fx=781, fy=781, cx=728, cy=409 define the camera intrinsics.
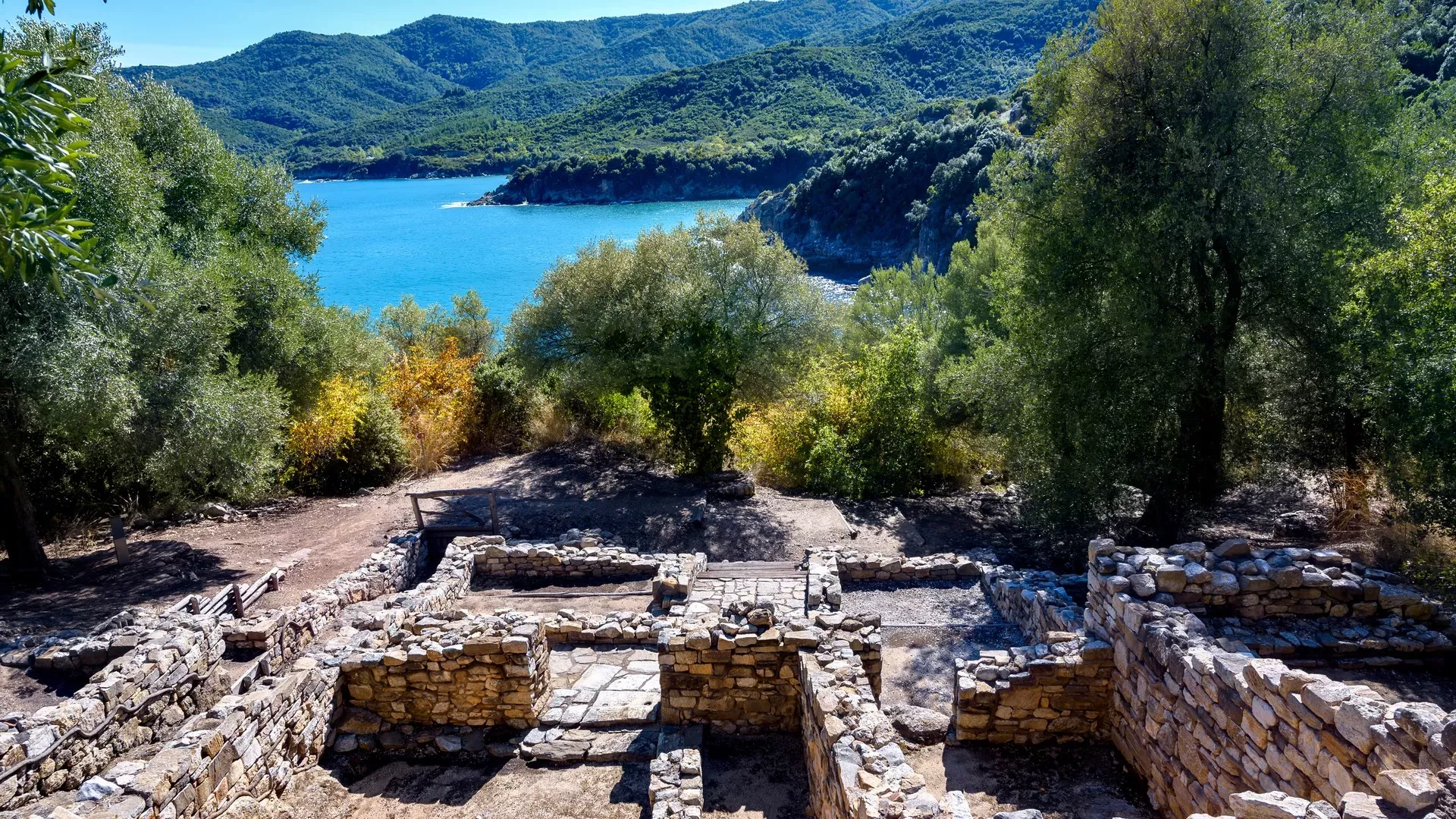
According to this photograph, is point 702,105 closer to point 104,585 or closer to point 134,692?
point 104,585

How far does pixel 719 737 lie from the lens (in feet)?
28.2

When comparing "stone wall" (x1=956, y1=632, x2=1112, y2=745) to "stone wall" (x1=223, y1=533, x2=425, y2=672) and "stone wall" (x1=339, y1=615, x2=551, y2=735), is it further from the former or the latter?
"stone wall" (x1=223, y1=533, x2=425, y2=672)

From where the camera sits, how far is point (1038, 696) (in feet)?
26.8

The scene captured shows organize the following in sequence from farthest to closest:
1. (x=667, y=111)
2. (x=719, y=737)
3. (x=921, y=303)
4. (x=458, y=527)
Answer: (x=667, y=111) < (x=921, y=303) < (x=458, y=527) < (x=719, y=737)

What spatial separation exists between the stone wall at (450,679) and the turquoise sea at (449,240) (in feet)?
119

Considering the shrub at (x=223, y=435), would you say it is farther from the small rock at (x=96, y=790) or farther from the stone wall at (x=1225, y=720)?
the stone wall at (x=1225, y=720)

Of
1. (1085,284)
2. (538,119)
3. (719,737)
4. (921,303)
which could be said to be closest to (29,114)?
(719,737)

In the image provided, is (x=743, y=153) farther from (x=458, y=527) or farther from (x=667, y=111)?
(x=458, y=527)

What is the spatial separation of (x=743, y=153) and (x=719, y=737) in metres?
112

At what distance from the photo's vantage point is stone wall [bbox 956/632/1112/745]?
8.05 meters

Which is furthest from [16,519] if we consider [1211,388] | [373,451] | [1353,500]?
[1353,500]

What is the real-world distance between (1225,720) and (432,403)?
69.9 feet

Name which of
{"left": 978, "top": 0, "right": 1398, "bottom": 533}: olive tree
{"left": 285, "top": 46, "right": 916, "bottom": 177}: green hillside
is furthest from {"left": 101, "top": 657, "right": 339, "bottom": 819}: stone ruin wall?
{"left": 285, "top": 46, "right": 916, "bottom": 177}: green hillside

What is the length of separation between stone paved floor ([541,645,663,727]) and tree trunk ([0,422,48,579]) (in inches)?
371
